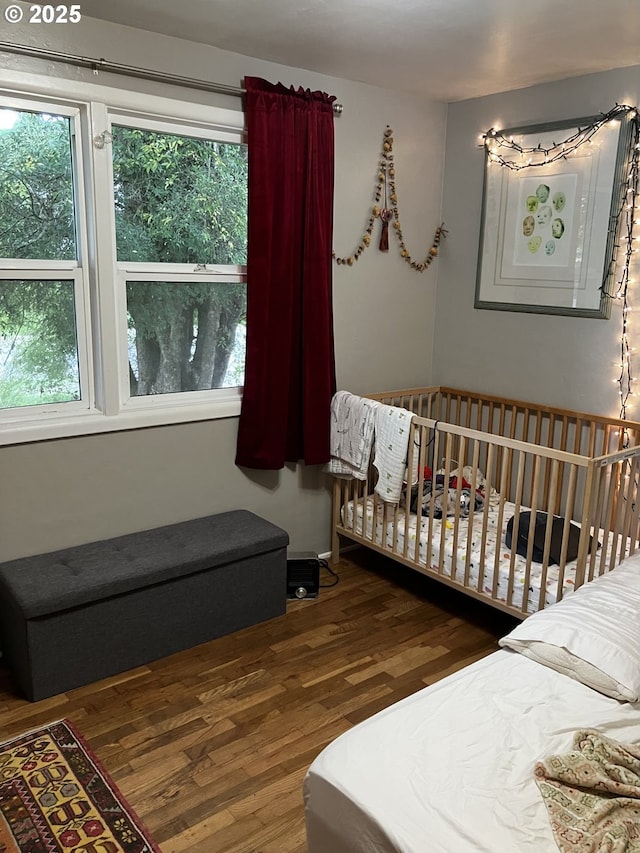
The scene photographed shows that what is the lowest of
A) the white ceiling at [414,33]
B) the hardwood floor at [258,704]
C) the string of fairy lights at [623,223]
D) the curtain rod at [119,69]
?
the hardwood floor at [258,704]

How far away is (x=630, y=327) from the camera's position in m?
3.16

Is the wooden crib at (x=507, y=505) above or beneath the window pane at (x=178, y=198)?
beneath

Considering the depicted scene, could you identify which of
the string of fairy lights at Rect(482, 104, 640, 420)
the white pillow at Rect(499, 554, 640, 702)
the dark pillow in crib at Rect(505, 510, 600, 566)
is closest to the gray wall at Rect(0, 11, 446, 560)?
the string of fairy lights at Rect(482, 104, 640, 420)

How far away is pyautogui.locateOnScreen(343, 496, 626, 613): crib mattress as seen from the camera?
2.80 m

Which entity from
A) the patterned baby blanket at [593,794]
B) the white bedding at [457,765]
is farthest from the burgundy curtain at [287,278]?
the patterned baby blanket at [593,794]

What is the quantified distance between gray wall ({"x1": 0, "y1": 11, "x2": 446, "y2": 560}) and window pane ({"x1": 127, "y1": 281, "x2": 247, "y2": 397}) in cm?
22

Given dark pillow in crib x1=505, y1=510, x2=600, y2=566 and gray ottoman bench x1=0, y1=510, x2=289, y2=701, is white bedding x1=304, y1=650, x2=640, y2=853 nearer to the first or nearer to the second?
dark pillow in crib x1=505, y1=510, x2=600, y2=566

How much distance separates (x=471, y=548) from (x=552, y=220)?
160 cm

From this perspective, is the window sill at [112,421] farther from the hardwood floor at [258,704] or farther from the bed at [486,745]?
the bed at [486,745]

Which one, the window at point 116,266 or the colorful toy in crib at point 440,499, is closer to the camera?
the window at point 116,266

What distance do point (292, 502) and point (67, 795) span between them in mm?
1776

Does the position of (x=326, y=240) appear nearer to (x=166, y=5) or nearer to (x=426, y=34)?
(x=426, y=34)

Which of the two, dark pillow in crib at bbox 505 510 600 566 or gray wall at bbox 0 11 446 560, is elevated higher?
gray wall at bbox 0 11 446 560

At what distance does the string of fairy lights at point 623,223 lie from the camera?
3.04 m
